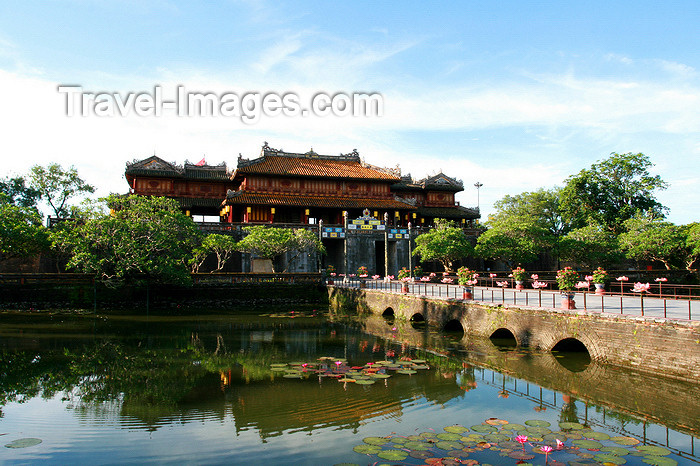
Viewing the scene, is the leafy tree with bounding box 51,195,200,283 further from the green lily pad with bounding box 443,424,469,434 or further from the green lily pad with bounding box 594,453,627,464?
the green lily pad with bounding box 594,453,627,464

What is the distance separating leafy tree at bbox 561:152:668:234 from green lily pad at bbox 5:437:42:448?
49348 mm

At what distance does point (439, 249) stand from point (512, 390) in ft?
Result: 86.1

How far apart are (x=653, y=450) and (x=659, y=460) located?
1.40 feet

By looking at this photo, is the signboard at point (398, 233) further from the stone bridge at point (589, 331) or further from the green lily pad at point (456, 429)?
the green lily pad at point (456, 429)

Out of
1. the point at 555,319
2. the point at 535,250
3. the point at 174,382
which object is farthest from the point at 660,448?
the point at 535,250

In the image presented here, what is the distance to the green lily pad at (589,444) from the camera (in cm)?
773

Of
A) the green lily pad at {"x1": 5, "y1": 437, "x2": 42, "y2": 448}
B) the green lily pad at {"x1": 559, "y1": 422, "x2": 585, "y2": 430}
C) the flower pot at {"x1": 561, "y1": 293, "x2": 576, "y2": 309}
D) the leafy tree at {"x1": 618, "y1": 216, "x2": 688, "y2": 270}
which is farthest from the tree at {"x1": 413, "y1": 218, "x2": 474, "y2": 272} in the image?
the green lily pad at {"x1": 5, "y1": 437, "x2": 42, "y2": 448}

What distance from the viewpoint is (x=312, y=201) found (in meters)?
46.7

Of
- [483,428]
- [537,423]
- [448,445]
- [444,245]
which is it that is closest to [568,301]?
[537,423]

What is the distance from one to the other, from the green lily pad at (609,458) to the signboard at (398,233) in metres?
36.8

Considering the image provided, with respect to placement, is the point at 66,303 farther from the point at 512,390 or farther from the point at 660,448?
the point at 660,448

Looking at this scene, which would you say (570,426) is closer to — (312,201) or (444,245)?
(444,245)

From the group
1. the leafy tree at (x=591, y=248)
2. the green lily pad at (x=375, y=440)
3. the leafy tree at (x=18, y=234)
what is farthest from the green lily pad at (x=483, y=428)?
the leafy tree at (x=591, y=248)

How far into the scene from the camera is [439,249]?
122 feet
